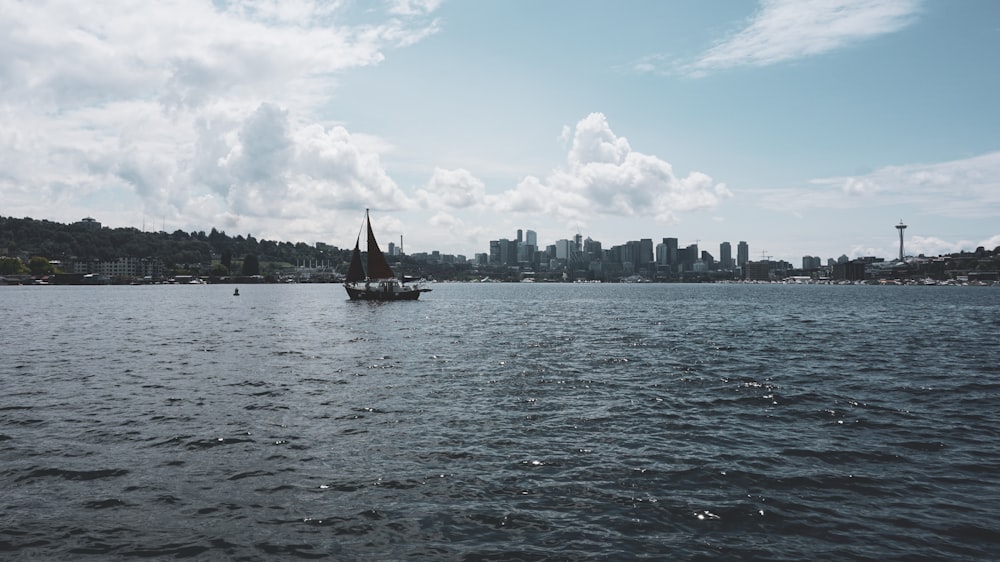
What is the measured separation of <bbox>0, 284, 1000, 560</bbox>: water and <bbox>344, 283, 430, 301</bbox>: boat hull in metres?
84.3

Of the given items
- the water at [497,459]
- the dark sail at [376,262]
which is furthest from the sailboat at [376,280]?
the water at [497,459]

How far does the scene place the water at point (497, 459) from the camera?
12.7 m

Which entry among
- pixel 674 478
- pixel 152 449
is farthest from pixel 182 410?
pixel 674 478

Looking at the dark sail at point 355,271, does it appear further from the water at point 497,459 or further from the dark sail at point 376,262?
the water at point 497,459

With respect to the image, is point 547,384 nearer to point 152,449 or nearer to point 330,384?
point 330,384

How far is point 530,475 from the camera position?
54.8 ft

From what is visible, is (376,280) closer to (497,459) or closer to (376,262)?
(376,262)

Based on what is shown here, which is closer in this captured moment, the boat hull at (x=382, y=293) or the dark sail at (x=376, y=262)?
the dark sail at (x=376, y=262)

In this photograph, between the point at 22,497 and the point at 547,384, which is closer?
the point at 22,497

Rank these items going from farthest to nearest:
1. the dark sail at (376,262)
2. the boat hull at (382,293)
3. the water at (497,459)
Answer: the boat hull at (382,293) → the dark sail at (376,262) → the water at (497,459)

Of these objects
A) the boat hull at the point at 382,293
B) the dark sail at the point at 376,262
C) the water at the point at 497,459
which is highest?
the dark sail at the point at 376,262

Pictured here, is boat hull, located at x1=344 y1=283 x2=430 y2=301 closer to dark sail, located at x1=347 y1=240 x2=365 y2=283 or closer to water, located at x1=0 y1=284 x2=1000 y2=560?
dark sail, located at x1=347 y1=240 x2=365 y2=283

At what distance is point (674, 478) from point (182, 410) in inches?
783

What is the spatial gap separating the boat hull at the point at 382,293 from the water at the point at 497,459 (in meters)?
84.3
